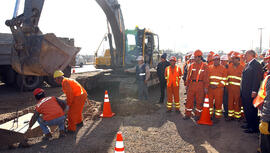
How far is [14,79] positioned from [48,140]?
706cm

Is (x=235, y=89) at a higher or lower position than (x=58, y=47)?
lower

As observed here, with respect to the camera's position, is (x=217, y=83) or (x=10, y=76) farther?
(x=10, y=76)

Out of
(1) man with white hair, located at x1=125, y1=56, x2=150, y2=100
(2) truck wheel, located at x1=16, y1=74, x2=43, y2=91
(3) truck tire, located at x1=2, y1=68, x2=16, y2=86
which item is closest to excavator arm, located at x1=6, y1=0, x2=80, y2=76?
(1) man with white hair, located at x1=125, y1=56, x2=150, y2=100

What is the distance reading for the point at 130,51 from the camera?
407 inches

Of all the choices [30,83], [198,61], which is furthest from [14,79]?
[198,61]

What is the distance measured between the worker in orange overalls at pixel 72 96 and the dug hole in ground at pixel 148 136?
1.10 ft

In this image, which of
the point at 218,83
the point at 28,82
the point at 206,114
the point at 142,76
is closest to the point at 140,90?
the point at 142,76

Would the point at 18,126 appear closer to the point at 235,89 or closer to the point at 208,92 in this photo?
the point at 208,92

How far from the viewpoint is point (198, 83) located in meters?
5.73

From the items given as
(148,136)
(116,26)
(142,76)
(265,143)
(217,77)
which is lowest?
(148,136)

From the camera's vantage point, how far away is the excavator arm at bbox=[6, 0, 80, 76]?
602 cm

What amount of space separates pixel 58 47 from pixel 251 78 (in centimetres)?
630

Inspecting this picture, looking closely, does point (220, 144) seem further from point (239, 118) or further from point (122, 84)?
point (122, 84)

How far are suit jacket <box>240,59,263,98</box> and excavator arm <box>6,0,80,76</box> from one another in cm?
583
